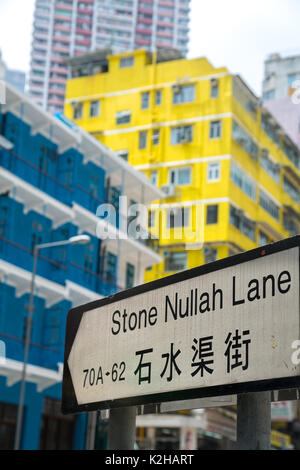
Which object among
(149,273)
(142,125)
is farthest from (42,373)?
(142,125)

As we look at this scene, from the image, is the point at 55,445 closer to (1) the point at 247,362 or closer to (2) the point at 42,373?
(2) the point at 42,373

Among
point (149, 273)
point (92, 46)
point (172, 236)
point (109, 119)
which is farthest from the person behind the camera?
point (92, 46)

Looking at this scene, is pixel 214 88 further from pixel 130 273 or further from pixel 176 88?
pixel 130 273

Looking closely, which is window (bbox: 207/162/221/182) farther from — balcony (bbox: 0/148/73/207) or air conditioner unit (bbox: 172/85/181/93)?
balcony (bbox: 0/148/73/207)

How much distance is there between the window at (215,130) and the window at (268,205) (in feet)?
17.7

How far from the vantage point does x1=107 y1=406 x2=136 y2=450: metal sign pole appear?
287cm

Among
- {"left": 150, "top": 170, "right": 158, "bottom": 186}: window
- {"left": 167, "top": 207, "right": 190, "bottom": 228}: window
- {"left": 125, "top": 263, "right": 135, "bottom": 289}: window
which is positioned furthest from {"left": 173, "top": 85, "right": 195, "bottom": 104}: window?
{"left": 125, "top": 263, "right": 135, "bottom": 289}: window

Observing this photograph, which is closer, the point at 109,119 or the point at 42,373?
the point at 42,373

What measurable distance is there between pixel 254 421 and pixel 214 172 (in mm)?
39010

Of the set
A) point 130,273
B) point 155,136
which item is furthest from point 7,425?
point 155,136

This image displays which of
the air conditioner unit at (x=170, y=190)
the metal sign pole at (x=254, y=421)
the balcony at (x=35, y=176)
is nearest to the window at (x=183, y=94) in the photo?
the air conditioner unit at (x=170, y=190)

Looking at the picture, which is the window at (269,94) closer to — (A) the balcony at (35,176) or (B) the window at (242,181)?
(B) the window at (242,181)

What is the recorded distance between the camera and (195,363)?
2.59m
